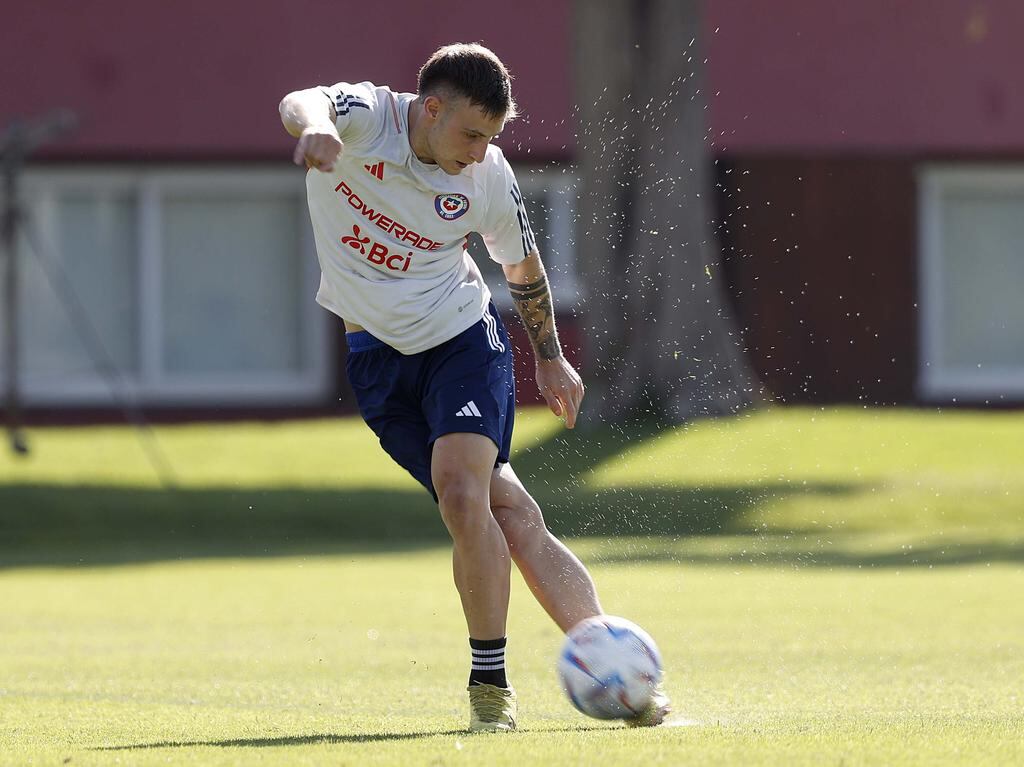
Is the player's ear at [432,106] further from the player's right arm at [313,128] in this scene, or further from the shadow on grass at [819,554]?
the shadow on grass at [819,554]

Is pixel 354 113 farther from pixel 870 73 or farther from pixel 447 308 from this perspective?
pixel 870 73

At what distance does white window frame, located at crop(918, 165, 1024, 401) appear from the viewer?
24188mm

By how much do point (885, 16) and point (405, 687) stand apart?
18247 mm

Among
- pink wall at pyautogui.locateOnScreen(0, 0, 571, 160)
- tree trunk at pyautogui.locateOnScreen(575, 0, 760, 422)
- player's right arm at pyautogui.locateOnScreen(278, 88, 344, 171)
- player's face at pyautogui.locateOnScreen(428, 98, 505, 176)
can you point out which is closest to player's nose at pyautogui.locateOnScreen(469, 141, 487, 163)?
player's face at pyautogui.locateOnScreen(428, 98, 505, 176)

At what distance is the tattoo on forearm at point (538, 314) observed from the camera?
257 inches

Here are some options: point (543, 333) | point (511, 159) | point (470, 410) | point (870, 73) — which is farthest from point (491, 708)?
point (870, 73)

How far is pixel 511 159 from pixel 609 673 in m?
16.7

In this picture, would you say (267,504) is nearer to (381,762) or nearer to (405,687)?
(405,687)

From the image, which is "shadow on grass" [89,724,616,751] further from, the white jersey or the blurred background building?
the blurred background building

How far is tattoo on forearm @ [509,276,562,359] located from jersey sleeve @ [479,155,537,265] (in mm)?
136

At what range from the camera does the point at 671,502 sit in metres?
15.6

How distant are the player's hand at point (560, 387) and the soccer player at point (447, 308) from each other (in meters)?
0.21

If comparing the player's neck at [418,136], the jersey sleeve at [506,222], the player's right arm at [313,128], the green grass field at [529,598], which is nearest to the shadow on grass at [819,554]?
the green grass field at [529,598]

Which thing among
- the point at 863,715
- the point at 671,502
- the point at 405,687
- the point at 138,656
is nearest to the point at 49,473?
the point at 671,502
